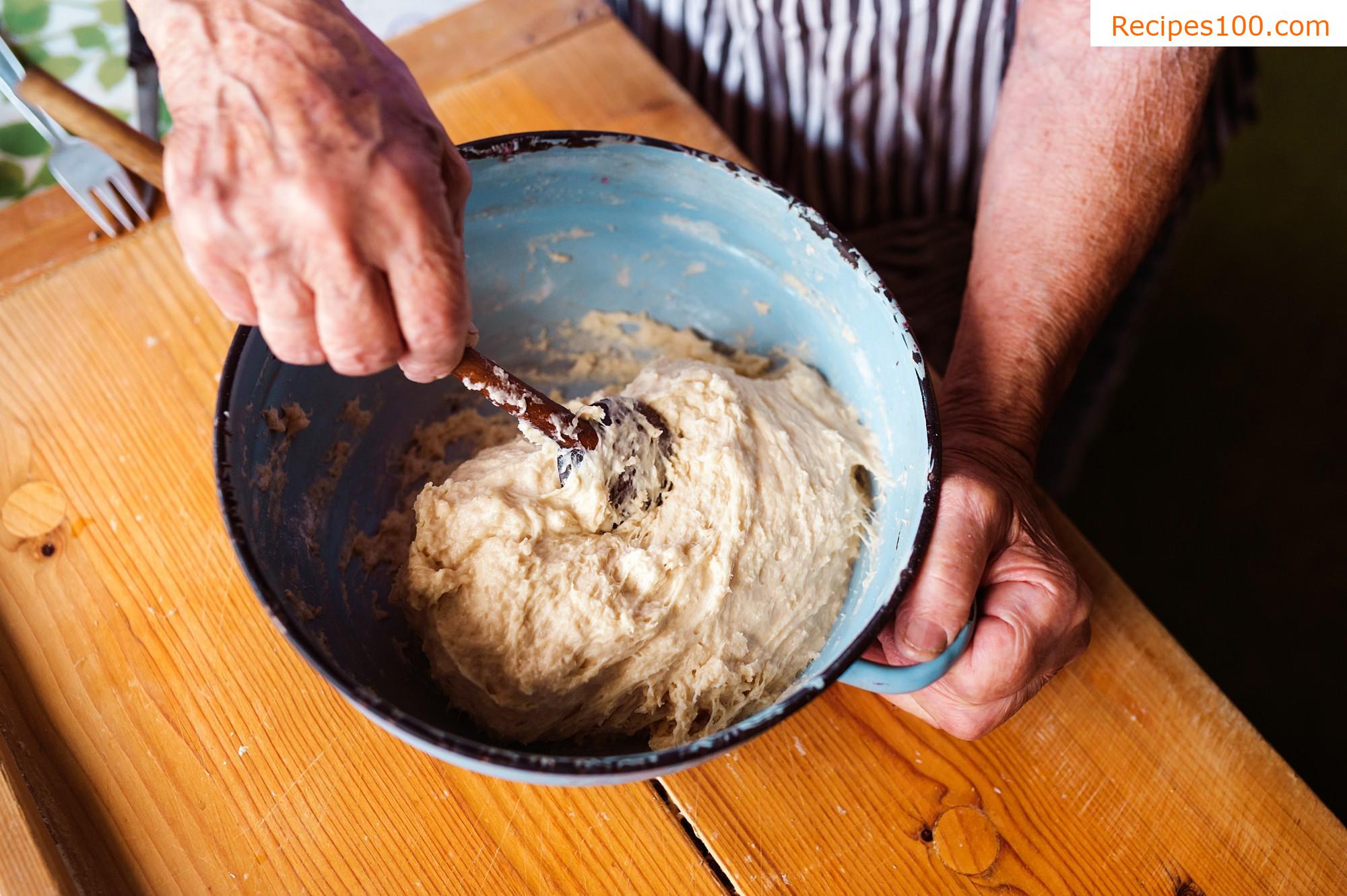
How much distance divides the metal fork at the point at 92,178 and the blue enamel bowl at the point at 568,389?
14.1 inches

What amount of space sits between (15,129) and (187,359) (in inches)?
31.8

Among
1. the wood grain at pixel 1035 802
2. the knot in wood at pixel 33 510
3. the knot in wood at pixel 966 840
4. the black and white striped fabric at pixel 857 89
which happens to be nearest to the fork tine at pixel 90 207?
the knot in wood at pixel 33 510

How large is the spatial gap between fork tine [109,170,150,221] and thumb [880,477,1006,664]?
897mm

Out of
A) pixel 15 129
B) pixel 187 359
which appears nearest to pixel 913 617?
pixel 187 359

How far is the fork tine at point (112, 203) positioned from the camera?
95cm

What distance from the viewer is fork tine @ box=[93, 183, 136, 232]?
3.10 ft

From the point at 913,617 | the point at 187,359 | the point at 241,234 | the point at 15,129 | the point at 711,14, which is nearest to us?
the point at 241,234

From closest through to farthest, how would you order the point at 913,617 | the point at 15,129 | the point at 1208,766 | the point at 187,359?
the point at 913,617 < the point at 1208,766 < the point at 187,359 < the point at 15,129

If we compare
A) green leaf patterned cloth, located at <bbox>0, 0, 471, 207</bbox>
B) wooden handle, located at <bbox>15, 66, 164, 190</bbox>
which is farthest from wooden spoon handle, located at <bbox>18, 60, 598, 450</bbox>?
green leaf patterned cloth, located at <bbox>0, 0, 471, 207</bbox>

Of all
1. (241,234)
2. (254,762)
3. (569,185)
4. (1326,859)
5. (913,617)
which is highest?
(241,234)

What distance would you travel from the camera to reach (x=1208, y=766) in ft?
2.72

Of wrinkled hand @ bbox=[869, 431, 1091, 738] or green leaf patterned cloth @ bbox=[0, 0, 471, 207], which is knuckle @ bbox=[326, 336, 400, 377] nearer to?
wrinkled hand @ bbox=[869, 431, 1091, 738]

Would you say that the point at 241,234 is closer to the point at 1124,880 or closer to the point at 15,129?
the point at 1124,880

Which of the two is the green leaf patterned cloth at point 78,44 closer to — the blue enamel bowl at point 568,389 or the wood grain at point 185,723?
the wood grain at point 185,723
